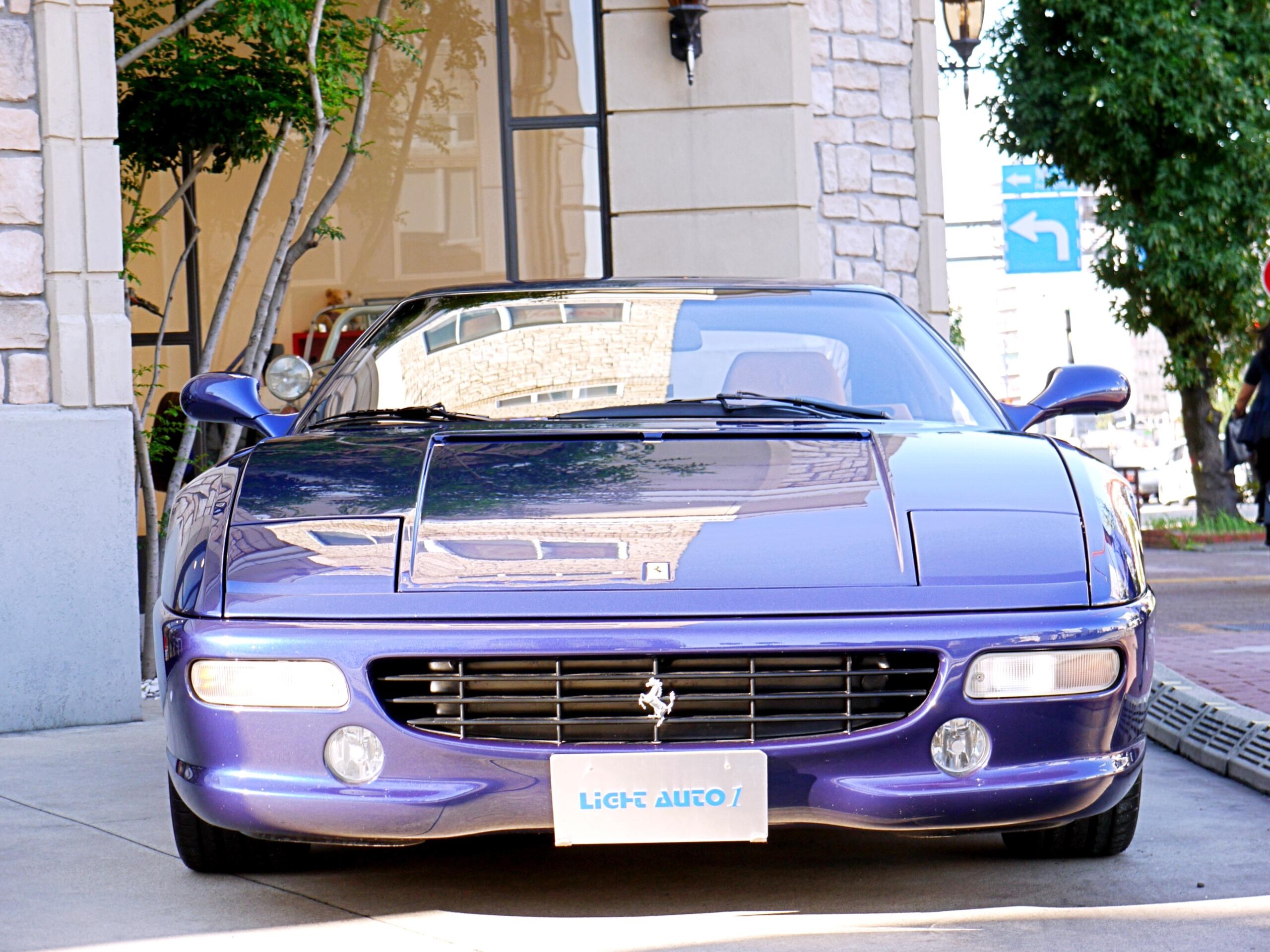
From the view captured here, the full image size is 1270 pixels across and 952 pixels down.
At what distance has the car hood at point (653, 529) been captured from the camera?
10.2ft

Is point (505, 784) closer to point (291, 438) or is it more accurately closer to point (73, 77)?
point (291, 438)

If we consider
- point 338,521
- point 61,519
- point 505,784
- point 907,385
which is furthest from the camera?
point 61,519

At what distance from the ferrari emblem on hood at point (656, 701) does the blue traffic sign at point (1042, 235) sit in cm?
1460

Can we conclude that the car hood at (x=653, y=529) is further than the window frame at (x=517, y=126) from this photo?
No

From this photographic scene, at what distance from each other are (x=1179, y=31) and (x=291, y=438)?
14595 mm

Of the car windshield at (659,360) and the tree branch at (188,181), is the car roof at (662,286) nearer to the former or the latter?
the car windshield at (659,360)

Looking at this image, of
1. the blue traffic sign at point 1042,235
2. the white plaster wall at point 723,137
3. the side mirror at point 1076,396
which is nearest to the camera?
the side mirror at point 1076,396

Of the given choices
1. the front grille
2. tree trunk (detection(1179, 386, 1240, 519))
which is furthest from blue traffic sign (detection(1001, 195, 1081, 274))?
the front grille

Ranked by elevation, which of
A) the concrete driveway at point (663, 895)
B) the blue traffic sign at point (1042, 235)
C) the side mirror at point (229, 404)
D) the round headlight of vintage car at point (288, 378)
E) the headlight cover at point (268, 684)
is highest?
the blue traffic sign at point (1042, 235)

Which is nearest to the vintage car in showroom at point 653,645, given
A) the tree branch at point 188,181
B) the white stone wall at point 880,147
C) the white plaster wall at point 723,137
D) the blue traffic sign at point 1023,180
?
the tree branch at point 188,181

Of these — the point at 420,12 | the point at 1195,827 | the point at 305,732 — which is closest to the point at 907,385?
the point at 1195,827

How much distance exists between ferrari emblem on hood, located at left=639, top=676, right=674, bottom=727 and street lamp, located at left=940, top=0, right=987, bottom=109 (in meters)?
11.3

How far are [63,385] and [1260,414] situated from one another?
671 cm

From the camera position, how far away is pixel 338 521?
3.31 m
